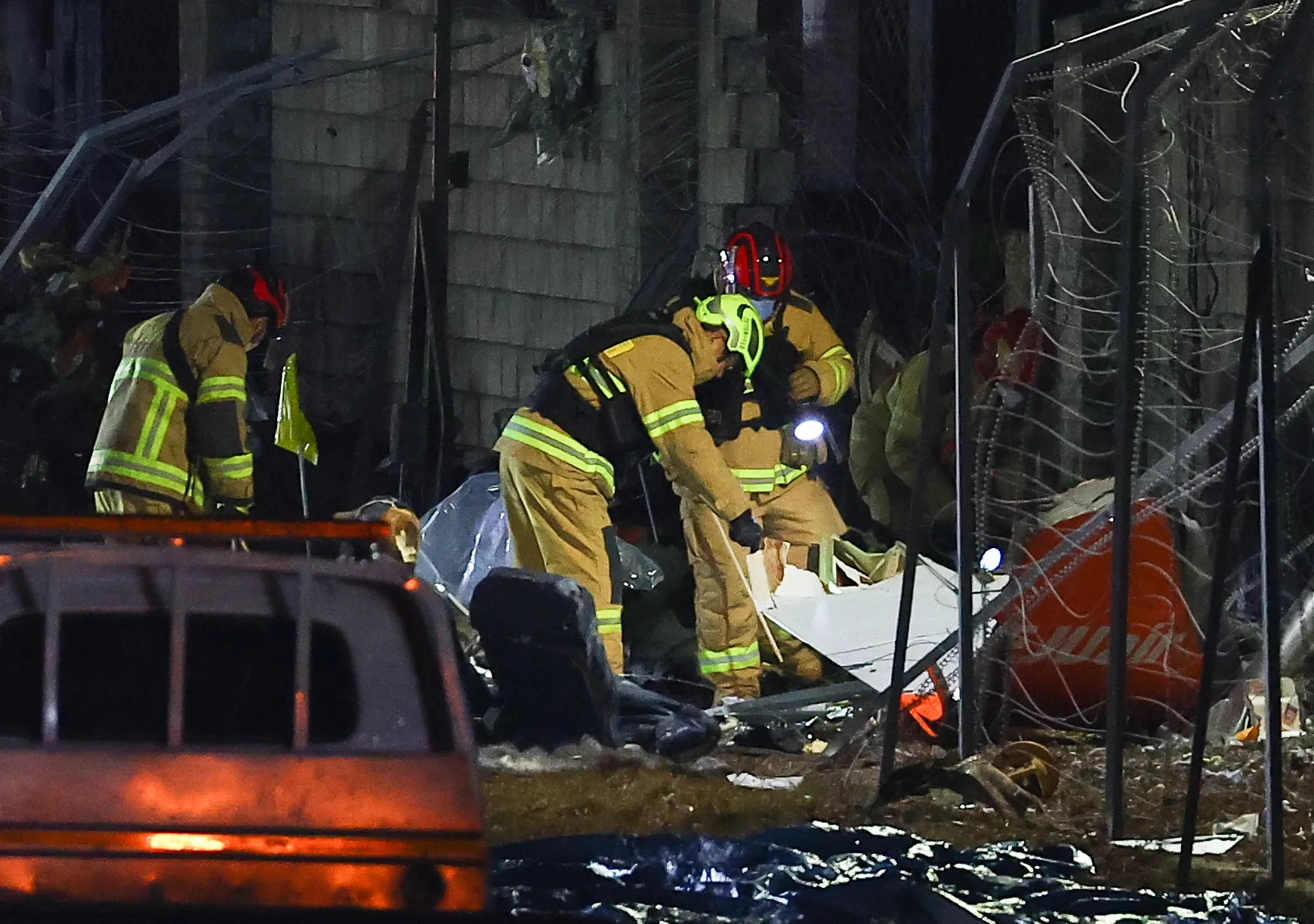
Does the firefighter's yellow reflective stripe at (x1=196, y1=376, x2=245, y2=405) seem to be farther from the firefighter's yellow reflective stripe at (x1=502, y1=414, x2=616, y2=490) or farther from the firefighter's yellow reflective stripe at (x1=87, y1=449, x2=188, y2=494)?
the firefighter's yellow reflective stripe at (x1=502, y1=414, x2=616, y2=490)

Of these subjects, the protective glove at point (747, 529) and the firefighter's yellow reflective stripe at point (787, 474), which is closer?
the protective glove at point (747, 529)

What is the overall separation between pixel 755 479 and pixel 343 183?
6206mm

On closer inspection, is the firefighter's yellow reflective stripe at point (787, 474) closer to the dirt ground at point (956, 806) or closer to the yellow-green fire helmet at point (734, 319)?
the yellow-green fire helmet at point (734, 319)

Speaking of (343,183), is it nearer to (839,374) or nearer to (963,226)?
(839,374)

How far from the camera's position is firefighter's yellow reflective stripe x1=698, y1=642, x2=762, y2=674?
9.31 m

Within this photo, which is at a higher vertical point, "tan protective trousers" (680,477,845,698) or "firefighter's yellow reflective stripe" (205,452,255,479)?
"firefighter's yellow reflective stripe" (205,452,255,479)

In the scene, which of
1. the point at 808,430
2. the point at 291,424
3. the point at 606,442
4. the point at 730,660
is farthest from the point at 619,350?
the point at 291,424

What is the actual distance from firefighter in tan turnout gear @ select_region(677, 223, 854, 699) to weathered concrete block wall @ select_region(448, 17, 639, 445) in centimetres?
253

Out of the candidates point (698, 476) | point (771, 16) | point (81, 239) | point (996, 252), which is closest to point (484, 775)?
point (698, 476)

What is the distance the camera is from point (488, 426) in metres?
14.8

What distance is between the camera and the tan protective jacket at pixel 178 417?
962 cm

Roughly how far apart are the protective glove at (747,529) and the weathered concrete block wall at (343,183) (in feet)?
19.8

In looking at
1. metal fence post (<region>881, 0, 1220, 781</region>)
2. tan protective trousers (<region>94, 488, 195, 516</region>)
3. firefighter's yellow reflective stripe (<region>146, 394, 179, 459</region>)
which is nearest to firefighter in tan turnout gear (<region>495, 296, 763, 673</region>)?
firefighter's yellow reflective stripe (<region>146, 394, 179, 459</region>)

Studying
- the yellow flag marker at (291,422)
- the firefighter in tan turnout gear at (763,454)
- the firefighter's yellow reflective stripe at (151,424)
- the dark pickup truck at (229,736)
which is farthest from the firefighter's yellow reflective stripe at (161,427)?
the dark pickup truck at (229,736)
